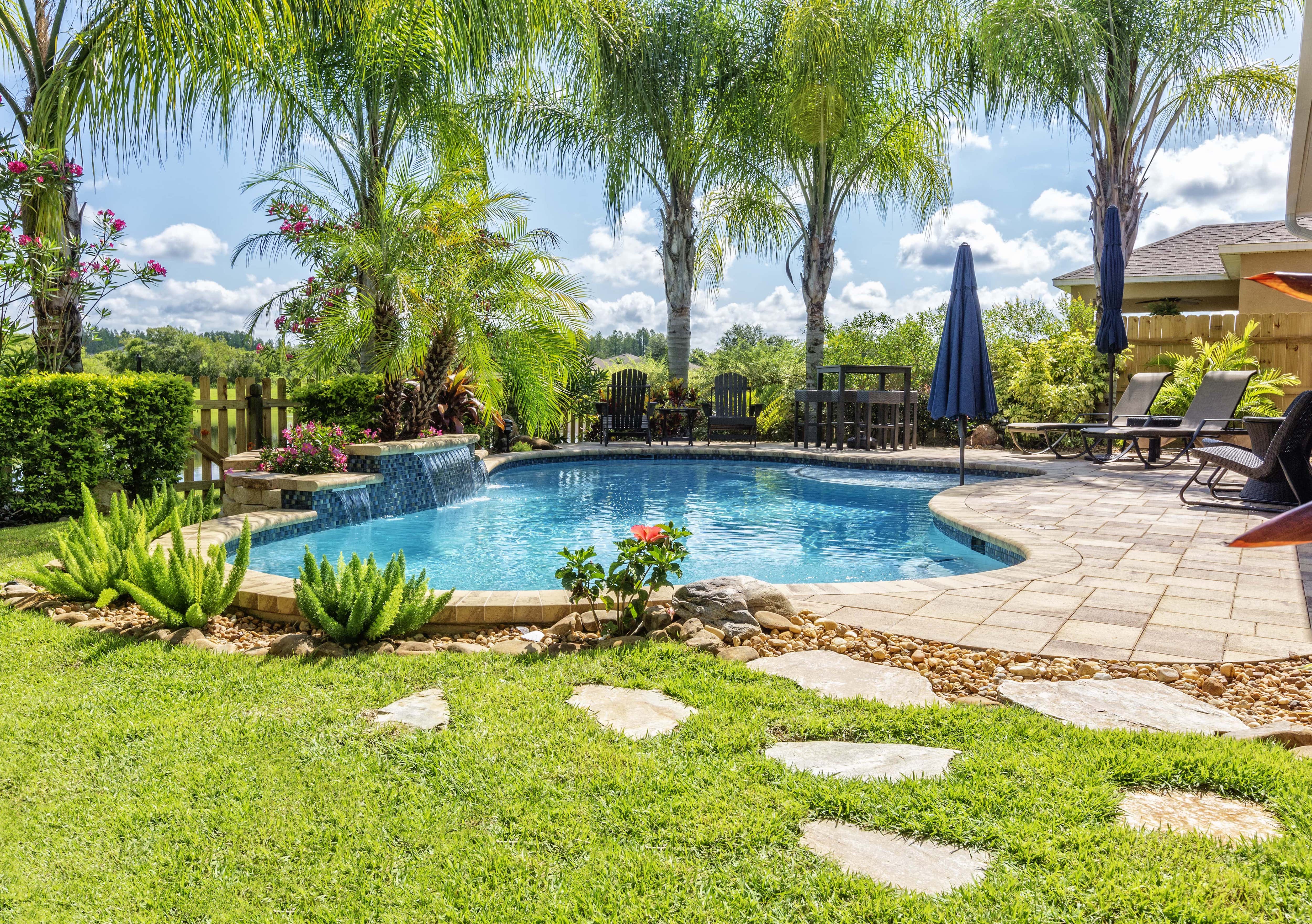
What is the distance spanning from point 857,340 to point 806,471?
6566mm

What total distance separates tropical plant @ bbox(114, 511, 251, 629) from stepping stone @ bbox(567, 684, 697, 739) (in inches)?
63.0

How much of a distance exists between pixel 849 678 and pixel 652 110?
1233 centimetres

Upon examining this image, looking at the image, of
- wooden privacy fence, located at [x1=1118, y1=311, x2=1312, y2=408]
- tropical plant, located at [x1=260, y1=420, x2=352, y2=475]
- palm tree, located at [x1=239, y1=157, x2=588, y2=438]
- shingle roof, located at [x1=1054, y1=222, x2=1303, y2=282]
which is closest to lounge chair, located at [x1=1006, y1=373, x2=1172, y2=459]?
wooden privacy fence, located at [x1=1118, y1=311, x2=1312, y2=408]

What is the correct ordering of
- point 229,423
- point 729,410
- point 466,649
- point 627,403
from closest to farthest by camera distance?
1. point 466,649
2. point 229,423
3. point 627,403
4. point 729,410

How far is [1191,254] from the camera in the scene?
1568 centimetres

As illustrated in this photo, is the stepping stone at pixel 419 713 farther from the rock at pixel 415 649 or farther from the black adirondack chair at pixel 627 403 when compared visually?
the black adirondack chair at pixel 627 403

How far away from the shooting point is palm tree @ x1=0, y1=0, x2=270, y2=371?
595 centimetres

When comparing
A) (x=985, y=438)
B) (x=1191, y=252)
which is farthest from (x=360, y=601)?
(x=1191, y=252)

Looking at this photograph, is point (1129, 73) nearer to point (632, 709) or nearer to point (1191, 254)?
point (1191, 254)

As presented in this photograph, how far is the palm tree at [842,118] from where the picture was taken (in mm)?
12320

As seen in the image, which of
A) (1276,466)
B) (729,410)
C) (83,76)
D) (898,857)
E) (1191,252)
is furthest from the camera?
(1191,252)

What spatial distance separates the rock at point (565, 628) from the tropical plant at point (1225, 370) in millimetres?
9360

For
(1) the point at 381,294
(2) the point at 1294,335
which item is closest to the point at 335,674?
(1) the point at 381,294

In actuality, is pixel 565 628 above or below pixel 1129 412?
below
